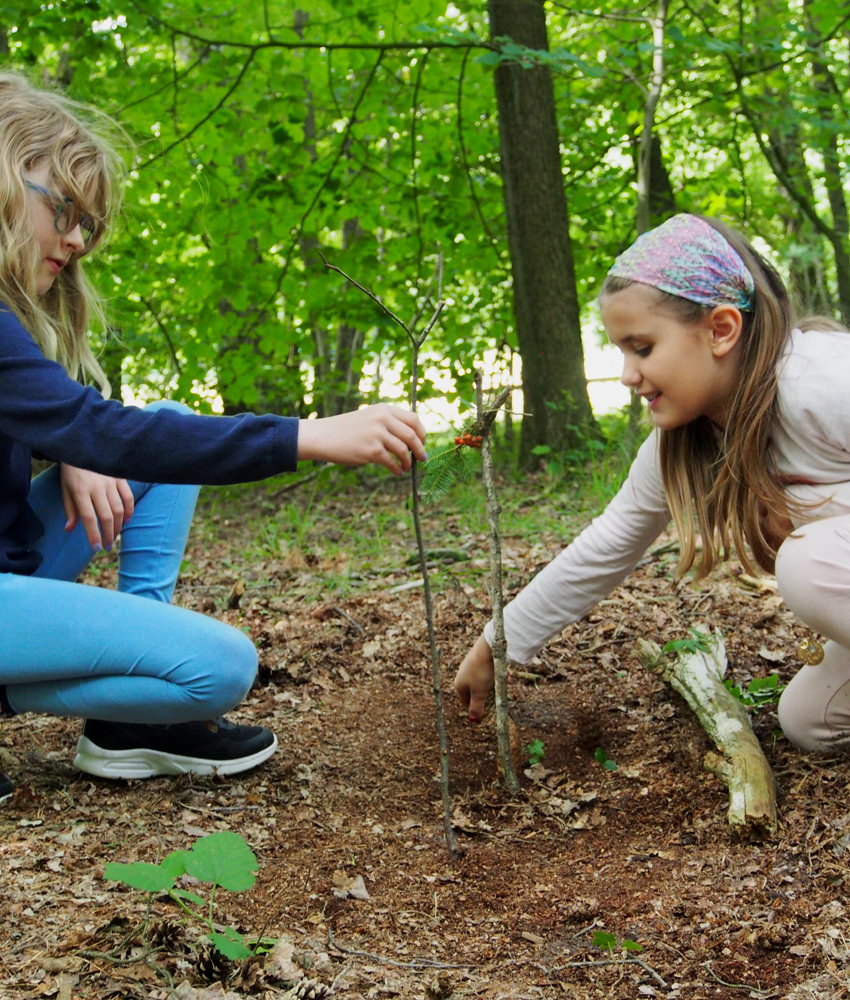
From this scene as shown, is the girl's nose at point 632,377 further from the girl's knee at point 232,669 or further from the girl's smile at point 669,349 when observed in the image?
the girl's knee at point 232,669

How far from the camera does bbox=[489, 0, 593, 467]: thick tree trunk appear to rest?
209 inches

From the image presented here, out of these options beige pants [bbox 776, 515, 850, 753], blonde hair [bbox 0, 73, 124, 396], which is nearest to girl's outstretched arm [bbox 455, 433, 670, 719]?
beige pants [bbox 776, 515, 850, 753]

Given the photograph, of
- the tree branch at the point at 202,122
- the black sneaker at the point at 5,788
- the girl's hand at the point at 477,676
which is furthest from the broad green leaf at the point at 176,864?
the tree branch at the point at 202,122

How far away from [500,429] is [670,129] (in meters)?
3.15

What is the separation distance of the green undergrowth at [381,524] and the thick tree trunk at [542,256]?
0.30 meters

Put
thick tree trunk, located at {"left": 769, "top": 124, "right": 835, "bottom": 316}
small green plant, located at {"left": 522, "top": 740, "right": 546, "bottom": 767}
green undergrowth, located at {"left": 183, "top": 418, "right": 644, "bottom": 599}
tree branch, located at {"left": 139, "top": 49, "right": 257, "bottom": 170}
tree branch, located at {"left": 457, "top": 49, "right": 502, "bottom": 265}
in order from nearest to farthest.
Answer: small green plant, located at {"left": 522, "top": 740, "right": 546, "bottom": 767} < green undergrowth, located at {"left": 183, "top": 418, "right": 644, "bottom": 599} < tree branch, located at {"left": 139, "top": 49, "right": 257, "bottom": 170} < tree branch, located at {"left": 457, "top": 49, "right": 502, "bottom": 265} < thick tree trunk, located at {"left": 769, "top": 124, "right": 835, "bottom": 316}

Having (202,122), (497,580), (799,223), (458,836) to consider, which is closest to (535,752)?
(458,836)

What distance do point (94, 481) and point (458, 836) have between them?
4.28 ft

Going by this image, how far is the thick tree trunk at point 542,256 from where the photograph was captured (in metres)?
5.30

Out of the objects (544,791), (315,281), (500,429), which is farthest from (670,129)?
(544,791)

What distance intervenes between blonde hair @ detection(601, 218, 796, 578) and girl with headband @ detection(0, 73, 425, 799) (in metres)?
0.78

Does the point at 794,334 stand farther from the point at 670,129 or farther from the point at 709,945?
the point at 670,129

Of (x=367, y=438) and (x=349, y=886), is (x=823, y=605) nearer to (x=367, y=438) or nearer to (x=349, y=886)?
(x=367, y=438)

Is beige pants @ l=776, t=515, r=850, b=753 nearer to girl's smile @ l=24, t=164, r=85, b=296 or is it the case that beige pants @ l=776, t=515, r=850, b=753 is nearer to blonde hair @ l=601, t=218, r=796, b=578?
blonde hair @ l=601, t=218, r=796, b=578
